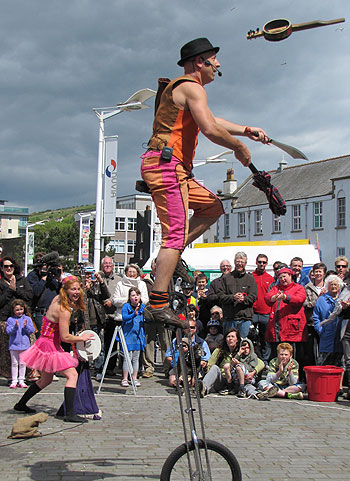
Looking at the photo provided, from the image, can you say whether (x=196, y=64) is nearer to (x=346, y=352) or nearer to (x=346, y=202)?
(x=346, y=352)

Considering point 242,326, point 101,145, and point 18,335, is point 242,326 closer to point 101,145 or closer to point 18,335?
point 18,335

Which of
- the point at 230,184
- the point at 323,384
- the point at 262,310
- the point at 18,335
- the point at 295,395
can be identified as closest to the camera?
the point at 323,384

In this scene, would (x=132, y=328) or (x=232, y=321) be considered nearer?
(x=132, y=328)

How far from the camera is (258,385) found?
340 inches

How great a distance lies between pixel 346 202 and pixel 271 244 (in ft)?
66.1

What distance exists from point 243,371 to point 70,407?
9.61ft

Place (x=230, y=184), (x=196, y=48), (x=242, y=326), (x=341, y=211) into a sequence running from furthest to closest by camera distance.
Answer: (x=230, y=184)
(x=341, y=211)
(x=242, y=326)
(x=196, y=48)

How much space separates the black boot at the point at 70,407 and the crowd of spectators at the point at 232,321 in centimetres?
158

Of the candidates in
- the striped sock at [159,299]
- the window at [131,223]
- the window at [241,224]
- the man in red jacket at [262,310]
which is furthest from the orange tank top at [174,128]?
the window at [131,223]

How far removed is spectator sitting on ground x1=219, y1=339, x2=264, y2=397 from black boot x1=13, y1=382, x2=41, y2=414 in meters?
3.02

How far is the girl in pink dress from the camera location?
651cm

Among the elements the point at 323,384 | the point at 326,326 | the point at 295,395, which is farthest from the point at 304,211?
the point at 323,384

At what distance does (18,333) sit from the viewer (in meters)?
8.84

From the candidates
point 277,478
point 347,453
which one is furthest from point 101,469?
point 347,453
